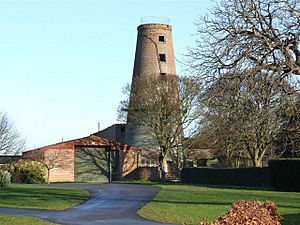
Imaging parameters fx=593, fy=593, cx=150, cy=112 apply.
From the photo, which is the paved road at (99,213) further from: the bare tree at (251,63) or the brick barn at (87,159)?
the brick barn at (87,159)

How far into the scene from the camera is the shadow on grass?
20.0 m

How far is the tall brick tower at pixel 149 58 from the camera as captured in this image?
224 feet

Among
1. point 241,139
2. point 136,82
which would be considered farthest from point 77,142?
point 241,139

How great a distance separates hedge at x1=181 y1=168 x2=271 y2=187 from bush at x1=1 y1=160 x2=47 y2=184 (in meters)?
14.6

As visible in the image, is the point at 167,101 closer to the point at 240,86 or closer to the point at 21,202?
the point at 21,202

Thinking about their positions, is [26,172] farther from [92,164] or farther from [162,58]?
[162,58]

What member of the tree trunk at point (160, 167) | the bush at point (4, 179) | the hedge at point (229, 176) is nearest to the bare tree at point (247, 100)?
the bush at point (4, 179)

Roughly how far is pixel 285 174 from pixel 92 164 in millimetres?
28411

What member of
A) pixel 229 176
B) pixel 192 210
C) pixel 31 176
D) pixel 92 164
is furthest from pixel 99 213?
pixel 92 164

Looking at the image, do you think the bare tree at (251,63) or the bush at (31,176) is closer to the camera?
the bare tree at (251,63)

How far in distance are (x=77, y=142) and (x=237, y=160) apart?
17731 millimetres

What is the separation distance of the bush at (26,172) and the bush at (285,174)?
24.3m

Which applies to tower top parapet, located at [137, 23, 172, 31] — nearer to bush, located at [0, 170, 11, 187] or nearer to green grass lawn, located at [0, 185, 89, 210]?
bush, located at [0, 170, 11, 187]

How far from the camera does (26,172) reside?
57.8 meters
